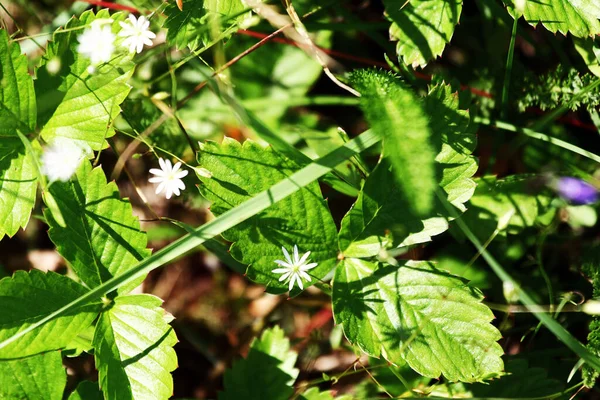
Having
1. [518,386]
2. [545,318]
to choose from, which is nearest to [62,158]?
[545,318]

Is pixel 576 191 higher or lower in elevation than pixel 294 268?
lower

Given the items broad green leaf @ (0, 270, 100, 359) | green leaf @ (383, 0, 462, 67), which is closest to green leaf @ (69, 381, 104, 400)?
broad green leaf @ (0, 270, 100, 359)

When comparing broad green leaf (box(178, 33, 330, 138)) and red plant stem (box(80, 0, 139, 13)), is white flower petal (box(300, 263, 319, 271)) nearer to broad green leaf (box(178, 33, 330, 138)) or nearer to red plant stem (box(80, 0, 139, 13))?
broad green leaf (box(178, 33, 330, 138))

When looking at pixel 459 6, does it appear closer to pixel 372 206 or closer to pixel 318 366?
pixel 372 206

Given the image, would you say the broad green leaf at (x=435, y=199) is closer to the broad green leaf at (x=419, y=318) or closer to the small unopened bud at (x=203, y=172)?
the broad green leaf at (x=419, y=318)

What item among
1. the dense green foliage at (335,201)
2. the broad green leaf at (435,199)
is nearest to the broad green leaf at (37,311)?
the dense green foliage at (335,201)

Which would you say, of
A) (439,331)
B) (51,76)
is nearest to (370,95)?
(439,331)

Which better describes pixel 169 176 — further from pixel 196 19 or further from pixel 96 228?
pixel 196 19
